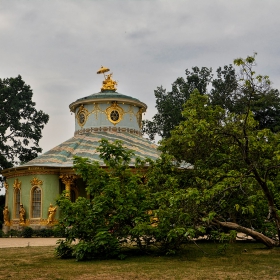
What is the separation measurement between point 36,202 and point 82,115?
775 centimetres

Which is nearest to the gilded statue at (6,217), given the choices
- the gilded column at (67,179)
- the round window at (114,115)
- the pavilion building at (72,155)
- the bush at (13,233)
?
the pavilion building at (72,155)

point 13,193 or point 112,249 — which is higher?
point 13,193

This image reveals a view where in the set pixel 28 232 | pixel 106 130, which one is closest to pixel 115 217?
pixel 28 232

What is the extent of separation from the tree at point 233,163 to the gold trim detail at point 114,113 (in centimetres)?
1307

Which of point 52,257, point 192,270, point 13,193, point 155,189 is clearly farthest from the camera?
point 13,193

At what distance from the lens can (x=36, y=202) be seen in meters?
24.2

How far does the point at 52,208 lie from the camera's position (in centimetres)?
2355

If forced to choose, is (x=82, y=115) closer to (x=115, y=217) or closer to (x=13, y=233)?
(x=13, y=233)

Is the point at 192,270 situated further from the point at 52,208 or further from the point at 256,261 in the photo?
the point at 52,208

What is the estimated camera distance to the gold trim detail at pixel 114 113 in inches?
1146

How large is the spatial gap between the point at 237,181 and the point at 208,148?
256 centimetres

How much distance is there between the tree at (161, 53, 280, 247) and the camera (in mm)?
11086

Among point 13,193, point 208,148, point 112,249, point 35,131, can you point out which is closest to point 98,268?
point 112,249

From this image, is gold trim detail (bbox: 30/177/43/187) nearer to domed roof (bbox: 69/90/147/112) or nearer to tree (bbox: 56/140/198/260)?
domed roof (bbox: 69/90/147/112)
